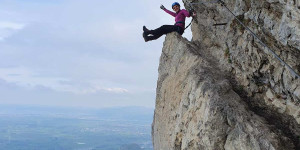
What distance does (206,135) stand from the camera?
1041 centimetres

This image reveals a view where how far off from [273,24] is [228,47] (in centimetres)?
429

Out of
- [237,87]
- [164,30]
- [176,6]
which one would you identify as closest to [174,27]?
[164,30]

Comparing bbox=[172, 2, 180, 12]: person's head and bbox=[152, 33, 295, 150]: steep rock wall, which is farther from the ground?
bbox=[172, 2, 180, 12]: person's head

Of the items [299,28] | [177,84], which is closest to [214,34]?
[177,84]

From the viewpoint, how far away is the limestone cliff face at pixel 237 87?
9102mm

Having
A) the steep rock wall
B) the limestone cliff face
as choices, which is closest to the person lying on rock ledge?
the steep rock wall

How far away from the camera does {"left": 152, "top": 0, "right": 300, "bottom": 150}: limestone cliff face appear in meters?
9.10

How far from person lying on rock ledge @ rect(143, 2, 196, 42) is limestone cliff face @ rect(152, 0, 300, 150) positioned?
1.54 m

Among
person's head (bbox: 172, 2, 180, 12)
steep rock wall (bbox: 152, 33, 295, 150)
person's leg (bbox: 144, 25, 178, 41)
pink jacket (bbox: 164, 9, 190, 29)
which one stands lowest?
steep rock wall (bbox: 152, 33, 295, 150)

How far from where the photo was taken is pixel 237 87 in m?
12.4

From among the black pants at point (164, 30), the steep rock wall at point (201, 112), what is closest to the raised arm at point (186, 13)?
the black pants at point (164, 30)

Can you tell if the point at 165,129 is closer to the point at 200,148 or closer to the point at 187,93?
the point at 187,93

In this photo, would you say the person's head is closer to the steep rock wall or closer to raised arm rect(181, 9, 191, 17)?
raised arm rect(181, 9, 191, 17)

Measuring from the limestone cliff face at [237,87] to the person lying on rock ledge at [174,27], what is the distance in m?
1.54
